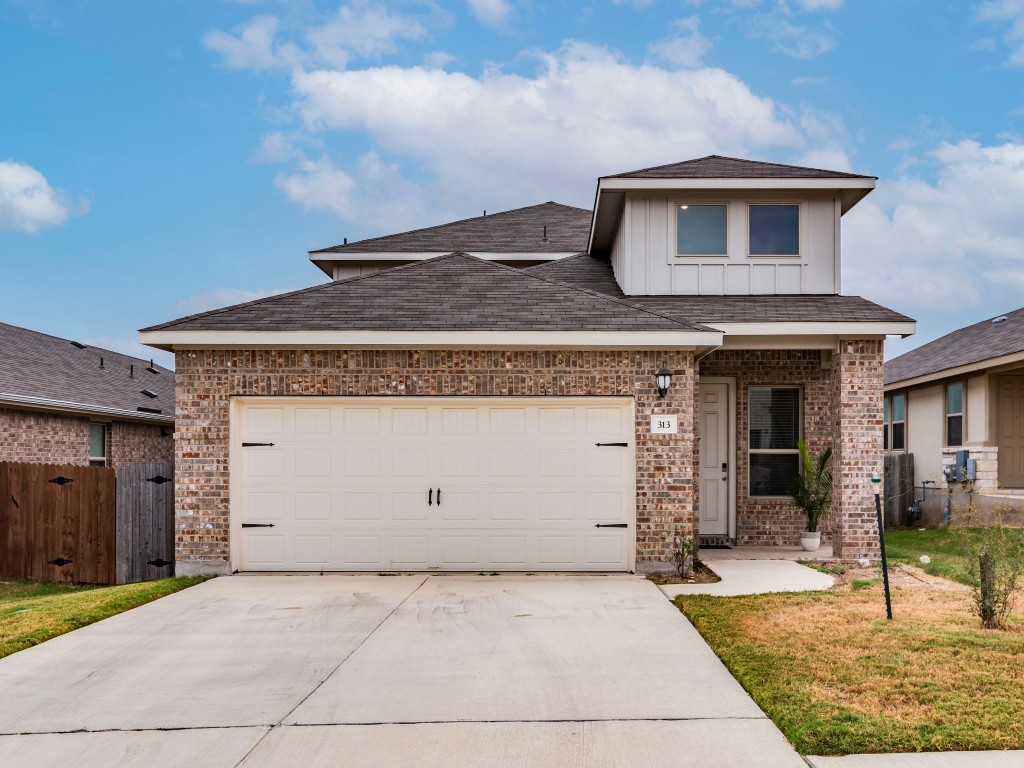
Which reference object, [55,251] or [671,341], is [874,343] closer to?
[671,341]

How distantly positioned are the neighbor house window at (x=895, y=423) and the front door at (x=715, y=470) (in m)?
8.39

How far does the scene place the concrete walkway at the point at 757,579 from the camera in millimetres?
8484

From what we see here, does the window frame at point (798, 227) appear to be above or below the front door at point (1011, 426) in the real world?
above

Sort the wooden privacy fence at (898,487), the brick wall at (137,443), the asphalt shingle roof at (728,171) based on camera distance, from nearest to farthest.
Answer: the asphalt shingle roof at (728,171), the wooden privacy fence at (898,487), the brick wall at (137,443)

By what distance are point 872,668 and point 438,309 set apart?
6.23m

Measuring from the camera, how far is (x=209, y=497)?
30.9 ft

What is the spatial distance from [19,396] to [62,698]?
30.2ft

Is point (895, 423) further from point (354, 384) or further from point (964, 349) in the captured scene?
point (354, 384)

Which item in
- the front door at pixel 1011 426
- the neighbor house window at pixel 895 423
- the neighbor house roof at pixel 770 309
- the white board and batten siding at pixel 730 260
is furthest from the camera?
the neighbor house window at pixel 895 423

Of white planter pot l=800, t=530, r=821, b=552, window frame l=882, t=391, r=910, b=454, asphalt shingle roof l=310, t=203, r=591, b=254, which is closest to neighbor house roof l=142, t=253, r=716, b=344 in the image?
white planter pot l=800, t=530, r=821, b=552

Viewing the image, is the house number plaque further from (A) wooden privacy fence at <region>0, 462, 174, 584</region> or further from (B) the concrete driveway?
(A) wooden privacy fence at <region>0, 462, 174, 584</region>

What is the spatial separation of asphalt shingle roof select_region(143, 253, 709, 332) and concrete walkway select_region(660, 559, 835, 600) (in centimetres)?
302

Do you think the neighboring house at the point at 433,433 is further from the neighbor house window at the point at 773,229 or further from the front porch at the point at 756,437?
the neighbor house window at the point at 773,229

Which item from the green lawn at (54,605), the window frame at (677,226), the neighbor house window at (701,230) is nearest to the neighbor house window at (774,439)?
the window frame at (677,226)
